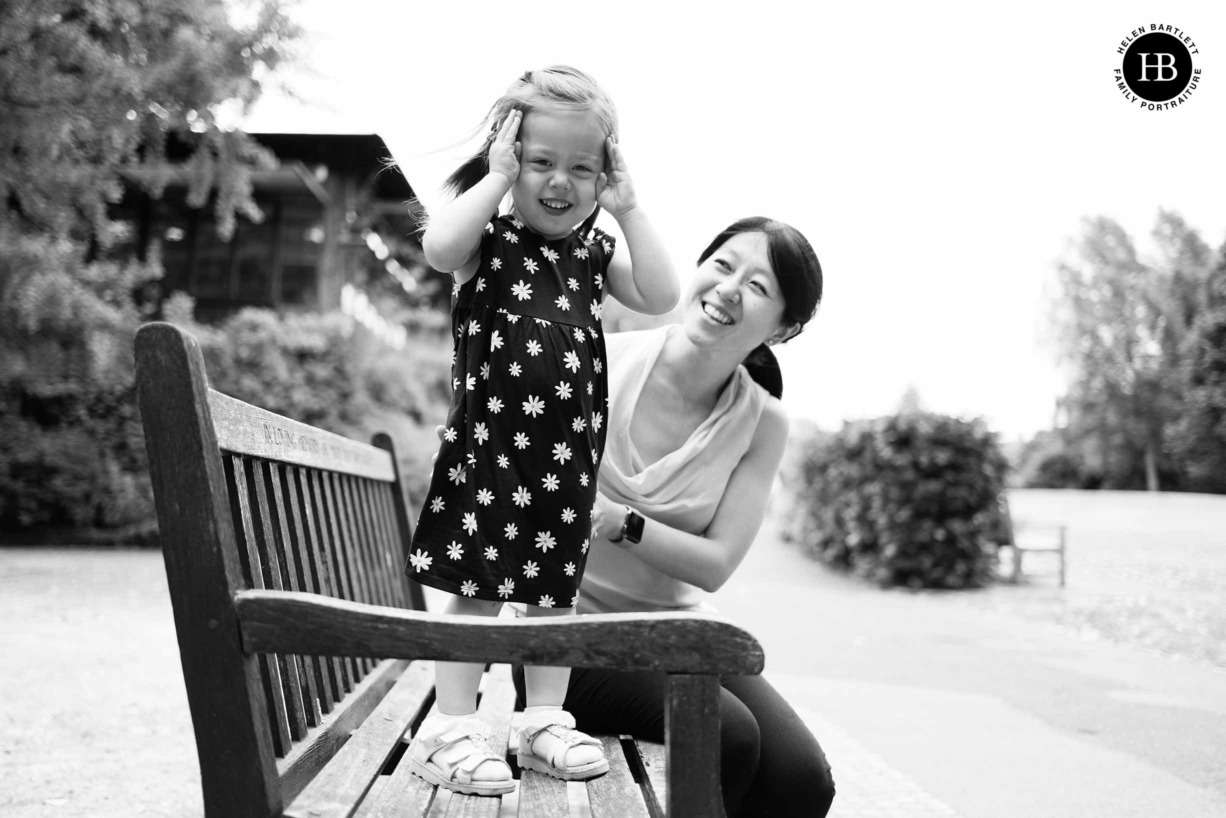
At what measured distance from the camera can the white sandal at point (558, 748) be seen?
6.07 ft

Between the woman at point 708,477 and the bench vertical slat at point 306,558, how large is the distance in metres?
0.55

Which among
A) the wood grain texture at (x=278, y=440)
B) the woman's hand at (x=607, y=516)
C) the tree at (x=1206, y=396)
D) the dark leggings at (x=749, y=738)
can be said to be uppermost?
the wood grain texture at (x=278, y=440)

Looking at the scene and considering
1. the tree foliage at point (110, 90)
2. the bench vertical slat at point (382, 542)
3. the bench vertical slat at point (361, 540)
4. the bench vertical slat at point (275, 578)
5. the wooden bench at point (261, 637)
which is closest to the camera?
the wooden bench at point (261, 637)

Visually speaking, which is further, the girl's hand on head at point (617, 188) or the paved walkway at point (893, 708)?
the paved walkway at point (893, 708)

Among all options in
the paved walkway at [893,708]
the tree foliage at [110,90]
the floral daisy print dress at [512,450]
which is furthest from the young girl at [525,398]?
the tree foliage at [110,90]

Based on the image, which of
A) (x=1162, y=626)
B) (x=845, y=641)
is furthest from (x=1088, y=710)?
(x=1162, y=626)

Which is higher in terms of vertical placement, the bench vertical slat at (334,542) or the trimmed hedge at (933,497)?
the bench vertical slat at (334,542)

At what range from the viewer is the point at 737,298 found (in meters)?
2.48

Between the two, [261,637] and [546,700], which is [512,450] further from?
[261,637]

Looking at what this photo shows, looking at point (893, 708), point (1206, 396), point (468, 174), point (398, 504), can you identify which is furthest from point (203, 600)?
point (1206, 396)

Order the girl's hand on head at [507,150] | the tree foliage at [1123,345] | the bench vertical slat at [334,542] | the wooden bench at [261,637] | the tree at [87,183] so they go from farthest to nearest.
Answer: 1. the tree foliage at [1123,345]
2. the tree at [87,183]
3. the bench vertical slat at [334,542]
4. the girl's hand on head at [507,150]
5. the wooden bench at [261,637]

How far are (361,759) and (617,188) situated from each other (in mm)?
1231

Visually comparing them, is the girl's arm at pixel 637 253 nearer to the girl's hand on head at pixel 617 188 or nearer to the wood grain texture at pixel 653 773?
the girl's hand on head at pixel 617 188

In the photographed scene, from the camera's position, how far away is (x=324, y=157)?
18.1 metres
